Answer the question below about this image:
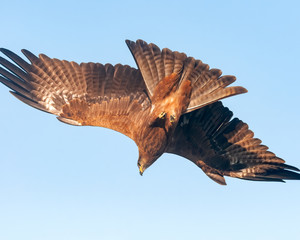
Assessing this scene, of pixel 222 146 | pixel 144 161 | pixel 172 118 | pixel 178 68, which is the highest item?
pixel 178 68

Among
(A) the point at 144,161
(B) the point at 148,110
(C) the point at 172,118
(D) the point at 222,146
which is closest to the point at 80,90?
(B) the point at 148,110

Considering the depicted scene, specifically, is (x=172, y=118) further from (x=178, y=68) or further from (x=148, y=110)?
(x=178, y=68)

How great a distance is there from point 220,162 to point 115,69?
264cm

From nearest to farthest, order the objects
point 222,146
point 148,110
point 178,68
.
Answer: point 178,68 < point 148,110 < point 222,146

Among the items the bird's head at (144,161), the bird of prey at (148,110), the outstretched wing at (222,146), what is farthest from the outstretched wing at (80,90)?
the outstretched wing at (222,146)

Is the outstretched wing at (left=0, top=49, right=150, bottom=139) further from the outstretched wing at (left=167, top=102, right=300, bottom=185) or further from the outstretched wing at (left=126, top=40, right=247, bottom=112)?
the outstretched wing at (left=167, top=102, right=300, bottom=185)

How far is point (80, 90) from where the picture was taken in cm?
1055

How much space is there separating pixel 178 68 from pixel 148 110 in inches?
39.0

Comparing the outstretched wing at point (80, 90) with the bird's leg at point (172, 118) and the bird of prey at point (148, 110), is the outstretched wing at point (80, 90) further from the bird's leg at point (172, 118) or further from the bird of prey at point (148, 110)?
the bird's leg at point (172, 118)

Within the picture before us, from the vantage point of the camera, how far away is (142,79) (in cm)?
1023

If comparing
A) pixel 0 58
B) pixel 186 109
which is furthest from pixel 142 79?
pixel 0 58

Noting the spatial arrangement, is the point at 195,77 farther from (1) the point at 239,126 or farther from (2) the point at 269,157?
(2) the point at 269,157

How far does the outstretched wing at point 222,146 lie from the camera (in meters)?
10.2

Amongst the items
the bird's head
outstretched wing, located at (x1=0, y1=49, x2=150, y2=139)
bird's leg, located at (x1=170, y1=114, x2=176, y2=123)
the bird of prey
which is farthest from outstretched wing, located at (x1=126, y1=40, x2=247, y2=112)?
the bird's head
